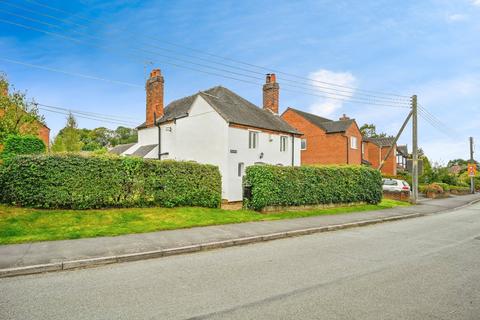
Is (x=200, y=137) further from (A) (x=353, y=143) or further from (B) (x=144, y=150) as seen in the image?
(A) (x=353, y=143)

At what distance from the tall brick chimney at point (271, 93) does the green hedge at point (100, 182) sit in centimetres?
1743

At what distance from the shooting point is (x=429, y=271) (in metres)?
6.58

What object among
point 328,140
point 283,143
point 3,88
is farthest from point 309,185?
point 3,88

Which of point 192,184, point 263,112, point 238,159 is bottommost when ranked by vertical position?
point 192,184

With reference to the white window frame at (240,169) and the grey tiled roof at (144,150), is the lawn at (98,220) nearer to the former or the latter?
the white window frame at (240,169)

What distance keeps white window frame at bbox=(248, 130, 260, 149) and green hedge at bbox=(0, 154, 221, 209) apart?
30.7ft

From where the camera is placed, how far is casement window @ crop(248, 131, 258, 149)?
24.2 m

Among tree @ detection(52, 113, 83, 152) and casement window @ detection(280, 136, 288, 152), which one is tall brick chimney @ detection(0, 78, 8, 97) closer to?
tree @ detection(52, 113, 83, 152)

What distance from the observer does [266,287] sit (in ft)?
17.7

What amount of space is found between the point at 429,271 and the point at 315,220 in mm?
7432

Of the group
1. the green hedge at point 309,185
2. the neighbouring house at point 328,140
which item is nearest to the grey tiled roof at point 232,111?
the green hedge at point 309,185

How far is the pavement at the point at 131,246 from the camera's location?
22.0 feet

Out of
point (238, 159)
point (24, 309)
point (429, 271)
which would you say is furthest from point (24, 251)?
point (238, 159)

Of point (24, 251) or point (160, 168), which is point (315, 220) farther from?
point (24, 251)
